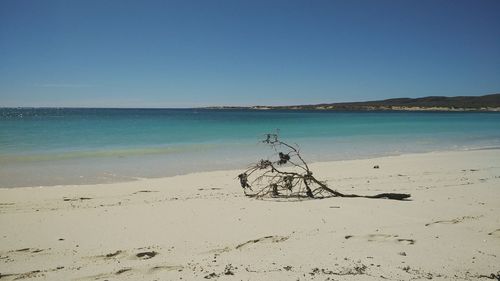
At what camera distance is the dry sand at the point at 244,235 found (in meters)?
3.56

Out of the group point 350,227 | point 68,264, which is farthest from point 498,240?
point 68,264

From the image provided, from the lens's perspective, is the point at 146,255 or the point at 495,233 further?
the point at 495,233

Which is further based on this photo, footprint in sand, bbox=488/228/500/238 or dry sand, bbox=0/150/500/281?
footprint in sand, bbox=488/228/500/238

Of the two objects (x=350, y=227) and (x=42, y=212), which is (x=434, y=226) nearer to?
(x=350, y=227)

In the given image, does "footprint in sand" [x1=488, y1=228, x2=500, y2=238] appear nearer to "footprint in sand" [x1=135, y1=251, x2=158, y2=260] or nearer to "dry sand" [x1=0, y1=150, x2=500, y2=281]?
"dry sand" [x1=0, y1=150, x2=500, y2=281]

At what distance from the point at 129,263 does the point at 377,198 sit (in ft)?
14.2

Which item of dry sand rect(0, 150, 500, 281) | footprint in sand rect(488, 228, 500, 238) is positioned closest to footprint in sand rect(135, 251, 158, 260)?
dry sand rect(0, 150, 500, 281)

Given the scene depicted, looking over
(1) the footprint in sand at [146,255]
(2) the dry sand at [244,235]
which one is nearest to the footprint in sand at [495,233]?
(2) the dry sand at [244,235]

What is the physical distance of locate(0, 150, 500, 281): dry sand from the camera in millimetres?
3564

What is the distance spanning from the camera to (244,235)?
4535mm

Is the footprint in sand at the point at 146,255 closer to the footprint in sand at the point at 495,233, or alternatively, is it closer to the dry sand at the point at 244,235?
the dry sand at the point at 244,235

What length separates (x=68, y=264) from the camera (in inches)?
148

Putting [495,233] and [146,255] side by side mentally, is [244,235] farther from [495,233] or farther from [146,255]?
[495,233]

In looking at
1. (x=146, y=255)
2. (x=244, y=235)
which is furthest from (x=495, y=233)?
(x=146, y=255)
